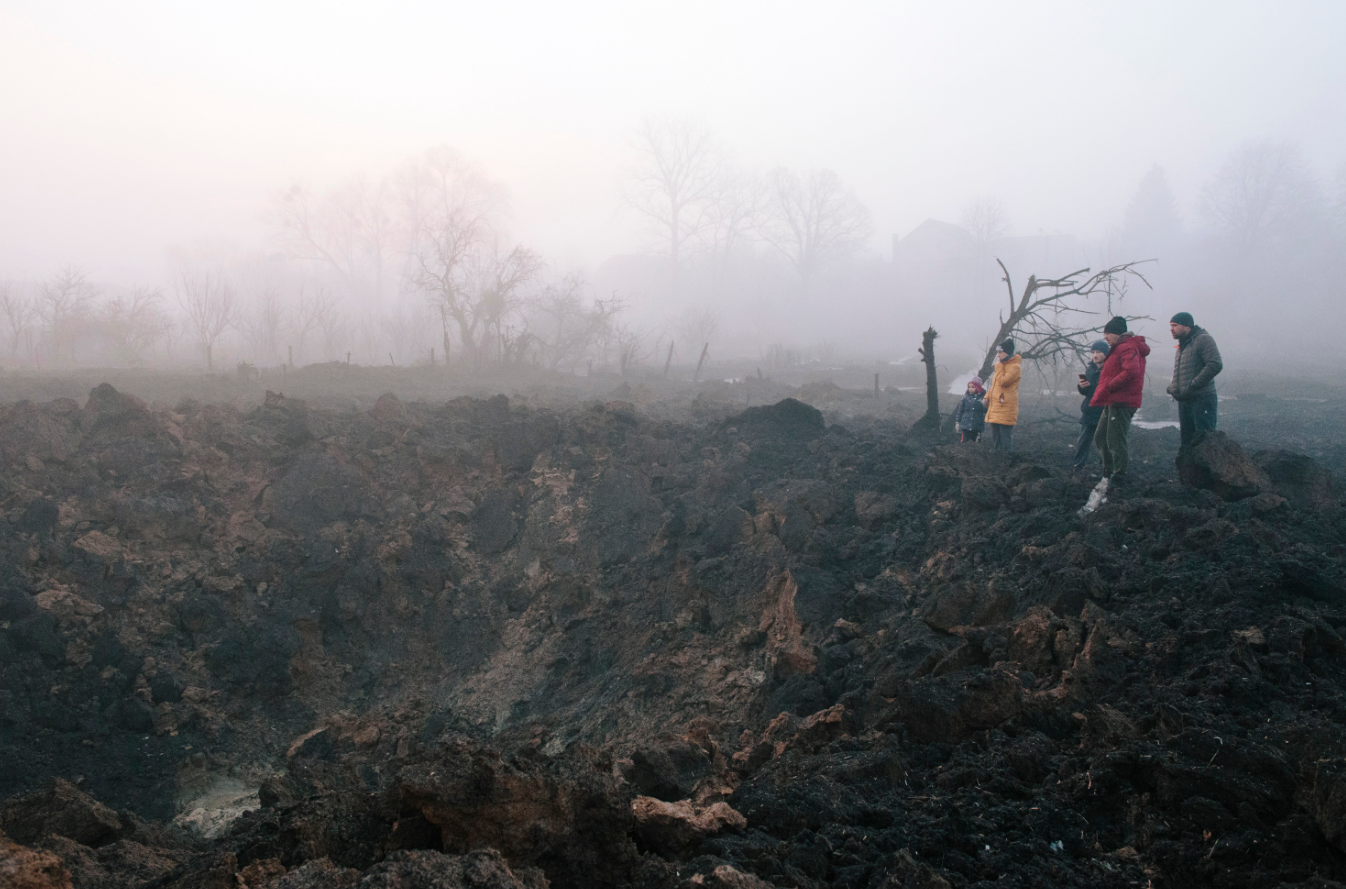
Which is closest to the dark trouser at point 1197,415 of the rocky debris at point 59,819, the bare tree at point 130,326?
the rocky debris at point 59,819

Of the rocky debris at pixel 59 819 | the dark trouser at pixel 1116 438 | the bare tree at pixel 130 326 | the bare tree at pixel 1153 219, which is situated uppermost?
the bare tree at pixel 1153 219

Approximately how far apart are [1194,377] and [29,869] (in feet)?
28.5

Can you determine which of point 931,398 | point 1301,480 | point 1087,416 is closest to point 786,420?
point 931,398

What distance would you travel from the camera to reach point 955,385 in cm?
2908

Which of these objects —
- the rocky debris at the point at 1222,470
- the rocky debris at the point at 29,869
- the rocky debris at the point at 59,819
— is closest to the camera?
the rocky debris at the point at 29,869

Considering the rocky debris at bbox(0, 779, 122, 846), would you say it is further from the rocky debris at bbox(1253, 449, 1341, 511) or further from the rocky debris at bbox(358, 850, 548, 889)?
the rocky debris at bbox(1253, 449, 1341, 511)

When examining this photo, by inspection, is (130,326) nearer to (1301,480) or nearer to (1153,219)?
(1301,480)

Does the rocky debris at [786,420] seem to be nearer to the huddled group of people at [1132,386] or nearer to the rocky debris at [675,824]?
the huddled group of people at [1132,386]

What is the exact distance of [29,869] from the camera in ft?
7.19

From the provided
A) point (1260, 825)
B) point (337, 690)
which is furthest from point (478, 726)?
point (1260, 825)

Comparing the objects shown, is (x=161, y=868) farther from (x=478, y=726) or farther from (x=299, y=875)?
(x=478, y=726)

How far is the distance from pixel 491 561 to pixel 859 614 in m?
4.63

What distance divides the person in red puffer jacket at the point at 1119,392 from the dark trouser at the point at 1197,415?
34.1 inches

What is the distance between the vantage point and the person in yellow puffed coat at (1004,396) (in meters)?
8.48
